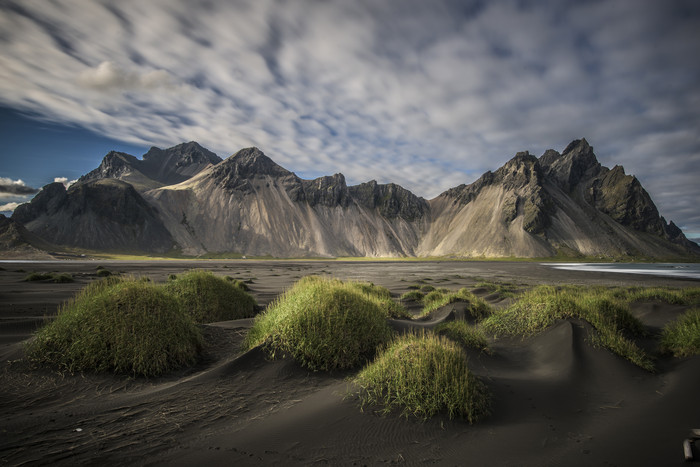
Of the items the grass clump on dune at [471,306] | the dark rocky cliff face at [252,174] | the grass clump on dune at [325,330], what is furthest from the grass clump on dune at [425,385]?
the dark rocky cliff face at [252,174]

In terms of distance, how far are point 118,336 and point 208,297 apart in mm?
5982

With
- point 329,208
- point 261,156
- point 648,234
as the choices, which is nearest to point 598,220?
point 648,234

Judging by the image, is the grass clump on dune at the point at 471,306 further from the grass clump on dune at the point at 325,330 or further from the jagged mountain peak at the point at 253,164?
the jagged mountain peak at the point at 253,164

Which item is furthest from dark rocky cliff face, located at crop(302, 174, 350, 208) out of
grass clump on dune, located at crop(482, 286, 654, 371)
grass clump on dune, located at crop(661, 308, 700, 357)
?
grass clump on dune, located at crop(661, 308, 700, 357)

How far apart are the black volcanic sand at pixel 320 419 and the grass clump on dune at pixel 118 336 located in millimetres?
380

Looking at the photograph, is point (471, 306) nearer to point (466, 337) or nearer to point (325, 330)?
point (466, 337)

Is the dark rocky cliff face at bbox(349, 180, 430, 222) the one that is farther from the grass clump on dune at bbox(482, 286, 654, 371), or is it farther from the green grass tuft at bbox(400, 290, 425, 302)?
the grass clump on dune at bbox(482, 286, 654, 371)

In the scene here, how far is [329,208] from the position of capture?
150625 millimetres

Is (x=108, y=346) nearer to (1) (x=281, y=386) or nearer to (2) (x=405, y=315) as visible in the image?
(1) (x=281, y=386)

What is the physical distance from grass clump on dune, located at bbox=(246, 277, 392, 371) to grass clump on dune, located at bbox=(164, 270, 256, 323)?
475 cm

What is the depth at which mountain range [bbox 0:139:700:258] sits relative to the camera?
4486 inches

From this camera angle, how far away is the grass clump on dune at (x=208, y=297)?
12766mm

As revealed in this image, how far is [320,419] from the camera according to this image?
17.2ft

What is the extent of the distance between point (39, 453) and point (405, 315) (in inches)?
483
